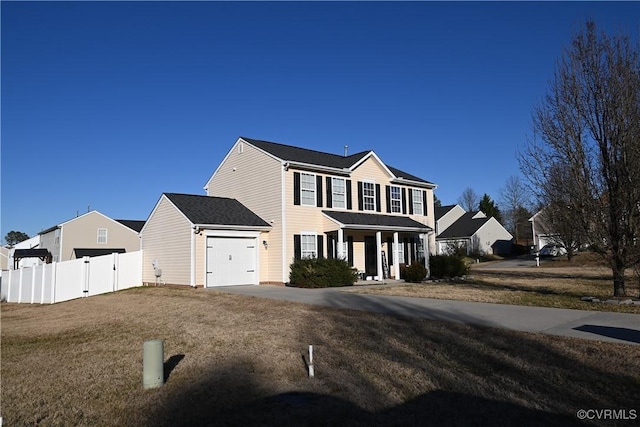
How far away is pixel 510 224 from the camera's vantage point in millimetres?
70625

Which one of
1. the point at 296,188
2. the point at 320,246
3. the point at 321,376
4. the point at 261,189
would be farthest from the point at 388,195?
the point at 321,376

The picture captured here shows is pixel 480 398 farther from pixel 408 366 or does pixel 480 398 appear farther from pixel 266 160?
pixel 266 160

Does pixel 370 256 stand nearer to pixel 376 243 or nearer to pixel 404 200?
pixel 376 243

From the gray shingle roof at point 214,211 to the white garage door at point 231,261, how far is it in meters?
0.83

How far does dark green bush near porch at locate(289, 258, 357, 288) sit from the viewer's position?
20.6 m

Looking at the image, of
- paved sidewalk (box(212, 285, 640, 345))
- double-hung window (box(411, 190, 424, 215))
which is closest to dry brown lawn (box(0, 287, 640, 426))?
paved sidewalk (box(212, 285, 640, 345))

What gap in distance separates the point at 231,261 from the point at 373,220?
7.66 meters

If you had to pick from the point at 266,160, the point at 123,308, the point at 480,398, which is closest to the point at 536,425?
the point at 480,398

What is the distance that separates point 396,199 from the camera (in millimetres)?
28328

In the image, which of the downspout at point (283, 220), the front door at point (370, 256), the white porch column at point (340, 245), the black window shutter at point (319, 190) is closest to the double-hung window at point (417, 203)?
the front door at point (370, 256)

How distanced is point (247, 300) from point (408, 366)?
9.60 metres

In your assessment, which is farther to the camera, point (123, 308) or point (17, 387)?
point (123, 308)

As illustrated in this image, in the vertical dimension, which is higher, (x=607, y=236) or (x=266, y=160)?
(x=266, y=160)

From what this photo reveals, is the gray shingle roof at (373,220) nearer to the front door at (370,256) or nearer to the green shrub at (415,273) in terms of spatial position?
the front door at (370,256)
